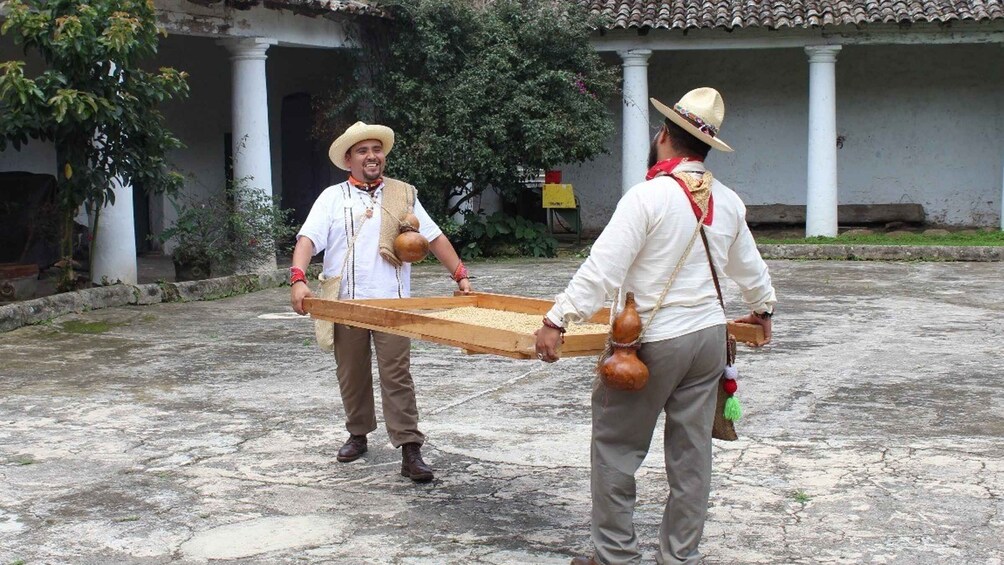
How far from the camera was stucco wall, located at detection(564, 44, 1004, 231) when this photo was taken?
758 inches

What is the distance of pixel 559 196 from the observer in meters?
18.3

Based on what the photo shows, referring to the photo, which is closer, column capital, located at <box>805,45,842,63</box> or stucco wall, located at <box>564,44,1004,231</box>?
column capital, located at <box>805,45,842,63</box>

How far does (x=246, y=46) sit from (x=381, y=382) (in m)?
9.32

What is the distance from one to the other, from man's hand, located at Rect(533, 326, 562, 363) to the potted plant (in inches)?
371

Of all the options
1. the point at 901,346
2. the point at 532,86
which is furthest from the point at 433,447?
the point at 532,86

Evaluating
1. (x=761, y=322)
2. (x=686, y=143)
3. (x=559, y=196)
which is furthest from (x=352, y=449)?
(x=559, y=196)

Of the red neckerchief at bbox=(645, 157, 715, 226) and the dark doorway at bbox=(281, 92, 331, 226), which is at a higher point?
the dark doorway at bbox=(281, 92, 331, 226)

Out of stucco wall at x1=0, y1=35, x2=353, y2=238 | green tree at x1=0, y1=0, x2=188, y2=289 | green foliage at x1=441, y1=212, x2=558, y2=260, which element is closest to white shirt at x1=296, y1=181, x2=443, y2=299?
green tree at x1=0, y1=0, x2=188, y2=289

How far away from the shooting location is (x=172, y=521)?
4.79 meters

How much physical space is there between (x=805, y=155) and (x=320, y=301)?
626 inches

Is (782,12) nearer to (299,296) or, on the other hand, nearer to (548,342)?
(299,296)

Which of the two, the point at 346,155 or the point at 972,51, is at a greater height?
the point at 972,51

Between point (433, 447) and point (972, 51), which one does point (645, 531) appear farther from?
point (972, 51)

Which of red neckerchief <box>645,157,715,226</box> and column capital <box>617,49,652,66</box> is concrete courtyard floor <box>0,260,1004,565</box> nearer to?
red neckerchief <box>645,157,715,226</box>
